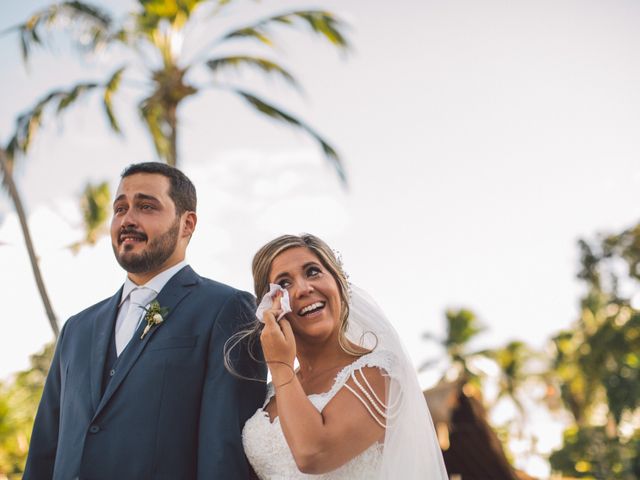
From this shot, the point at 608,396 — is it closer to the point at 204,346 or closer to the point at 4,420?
the point at 4,420

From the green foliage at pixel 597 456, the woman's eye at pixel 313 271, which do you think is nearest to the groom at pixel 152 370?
the woman's eye at pixel 313 271

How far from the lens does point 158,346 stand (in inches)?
110

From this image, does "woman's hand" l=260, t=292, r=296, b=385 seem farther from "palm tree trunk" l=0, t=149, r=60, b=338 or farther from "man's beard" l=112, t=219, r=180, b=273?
"palm tree trunk" l=0, t=149, r=60, b=338

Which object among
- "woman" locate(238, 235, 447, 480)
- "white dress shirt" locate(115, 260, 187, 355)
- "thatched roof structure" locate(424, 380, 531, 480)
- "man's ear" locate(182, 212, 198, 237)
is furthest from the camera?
"thatched roof structure" locate(424, 380, 531, 480)

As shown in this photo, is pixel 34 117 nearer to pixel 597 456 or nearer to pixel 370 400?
pixel 370 400

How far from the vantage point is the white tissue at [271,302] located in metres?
2.82

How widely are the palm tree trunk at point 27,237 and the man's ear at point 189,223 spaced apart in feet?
15.7

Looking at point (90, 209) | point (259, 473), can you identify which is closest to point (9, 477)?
point (259, 473)

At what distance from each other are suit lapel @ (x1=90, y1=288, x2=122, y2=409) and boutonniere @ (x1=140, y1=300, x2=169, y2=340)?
0.75 feet

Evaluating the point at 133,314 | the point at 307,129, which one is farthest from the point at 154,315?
the point at 307,129

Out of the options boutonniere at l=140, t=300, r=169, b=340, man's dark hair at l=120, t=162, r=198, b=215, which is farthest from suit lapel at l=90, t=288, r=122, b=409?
man's dark hair at l=120, t=162, r=198, b=215

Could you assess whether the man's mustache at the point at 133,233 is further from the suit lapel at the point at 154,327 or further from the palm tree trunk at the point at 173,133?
the palm tree trunk at the point at 173,133

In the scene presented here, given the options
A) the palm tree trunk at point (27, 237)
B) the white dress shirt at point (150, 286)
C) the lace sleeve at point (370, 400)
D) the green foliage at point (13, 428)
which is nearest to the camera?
the lace sleeve at point (370, 400)

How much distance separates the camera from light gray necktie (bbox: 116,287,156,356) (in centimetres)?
297
